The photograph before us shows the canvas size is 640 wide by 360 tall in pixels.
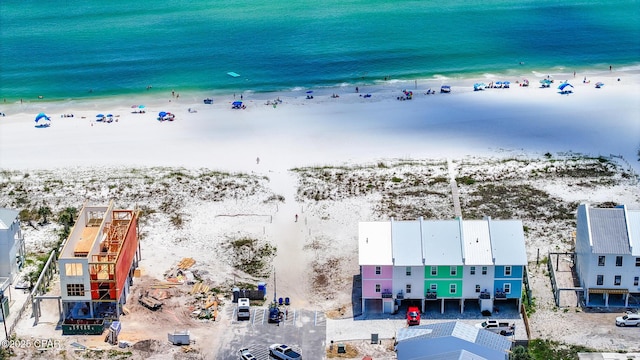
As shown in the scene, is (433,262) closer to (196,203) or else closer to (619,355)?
(619,355)

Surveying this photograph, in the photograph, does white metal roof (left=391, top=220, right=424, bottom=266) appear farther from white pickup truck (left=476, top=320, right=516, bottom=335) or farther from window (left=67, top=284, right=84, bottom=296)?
window (left=67, top=284, right=84, bottom=296)

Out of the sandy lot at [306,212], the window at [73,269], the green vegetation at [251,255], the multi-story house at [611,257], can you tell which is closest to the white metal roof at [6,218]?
the sandy lot at [306,212]

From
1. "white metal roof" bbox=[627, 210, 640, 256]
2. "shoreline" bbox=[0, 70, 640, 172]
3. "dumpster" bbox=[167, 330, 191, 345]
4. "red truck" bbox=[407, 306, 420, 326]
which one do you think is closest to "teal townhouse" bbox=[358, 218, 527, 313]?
"red truck" bbox=[407, 306, 420, 326]

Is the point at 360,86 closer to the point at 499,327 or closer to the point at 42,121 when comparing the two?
the point at 42,121

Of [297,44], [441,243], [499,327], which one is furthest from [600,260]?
[297,44]

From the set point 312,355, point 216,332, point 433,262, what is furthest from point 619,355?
point 216,332

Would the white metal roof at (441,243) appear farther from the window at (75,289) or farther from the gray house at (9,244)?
the gray house at (9,244)
